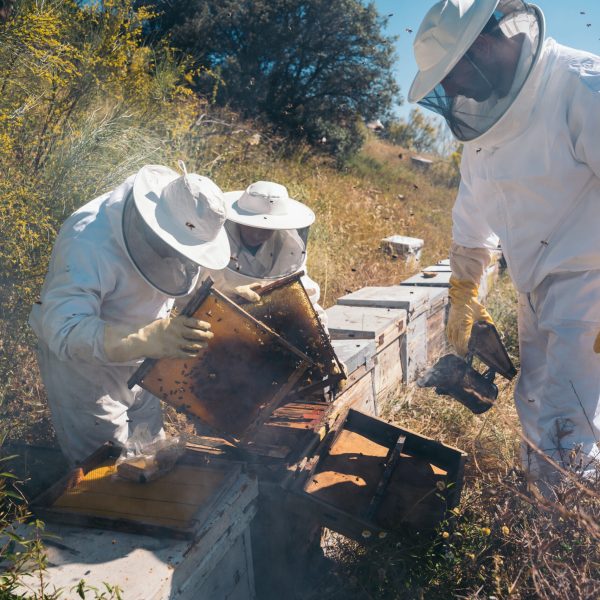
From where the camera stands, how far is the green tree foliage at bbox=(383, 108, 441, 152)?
2278 cm

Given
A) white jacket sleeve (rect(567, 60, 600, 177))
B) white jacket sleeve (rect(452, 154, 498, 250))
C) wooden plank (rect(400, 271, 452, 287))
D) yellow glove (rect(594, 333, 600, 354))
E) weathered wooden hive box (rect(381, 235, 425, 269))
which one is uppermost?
white jacket sleeve (rect(567, 60, 600, 177))

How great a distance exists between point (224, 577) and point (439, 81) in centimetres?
234

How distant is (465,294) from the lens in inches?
148

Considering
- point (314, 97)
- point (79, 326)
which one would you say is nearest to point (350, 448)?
point (79, 326)

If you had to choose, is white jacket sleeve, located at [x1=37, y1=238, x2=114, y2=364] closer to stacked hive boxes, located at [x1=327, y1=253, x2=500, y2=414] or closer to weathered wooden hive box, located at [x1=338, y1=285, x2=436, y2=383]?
stacked hive boxes, located at [x1=327, y1=253, x2=500, y2=414]

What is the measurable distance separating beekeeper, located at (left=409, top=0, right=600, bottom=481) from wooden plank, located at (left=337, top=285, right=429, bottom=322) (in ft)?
6.61

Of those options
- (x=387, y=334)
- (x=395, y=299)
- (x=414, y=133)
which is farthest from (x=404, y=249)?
(x=414, y=133)

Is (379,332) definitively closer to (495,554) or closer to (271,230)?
(271,230)

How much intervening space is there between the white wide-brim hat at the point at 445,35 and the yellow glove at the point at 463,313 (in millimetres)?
1396

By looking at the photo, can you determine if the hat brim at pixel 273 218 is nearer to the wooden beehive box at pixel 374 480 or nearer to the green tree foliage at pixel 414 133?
the wooden beehive box at pixel 374 480

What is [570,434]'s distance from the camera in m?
2.79

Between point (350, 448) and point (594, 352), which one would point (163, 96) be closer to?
point (350, 448)

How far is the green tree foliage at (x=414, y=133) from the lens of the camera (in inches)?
897

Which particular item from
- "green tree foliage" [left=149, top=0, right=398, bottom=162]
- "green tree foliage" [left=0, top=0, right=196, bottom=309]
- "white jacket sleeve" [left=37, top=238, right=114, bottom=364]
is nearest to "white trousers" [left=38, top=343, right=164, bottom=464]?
"white jacket sleeve" [left=37, top=238, right=114, bottom=364]
